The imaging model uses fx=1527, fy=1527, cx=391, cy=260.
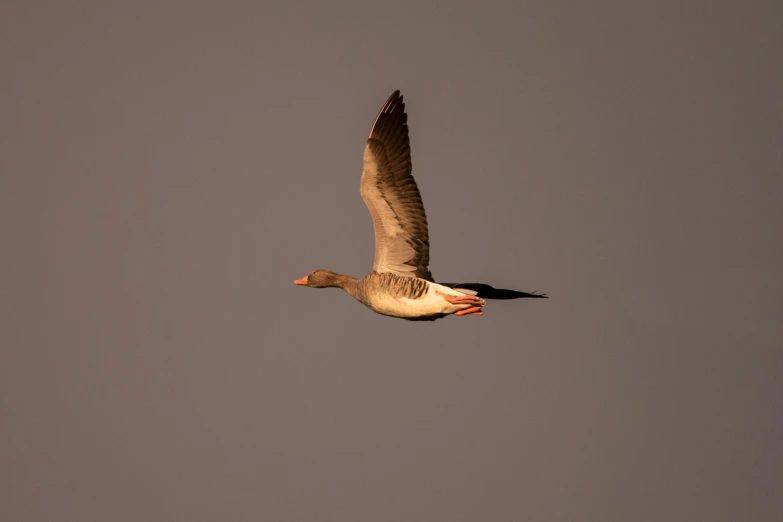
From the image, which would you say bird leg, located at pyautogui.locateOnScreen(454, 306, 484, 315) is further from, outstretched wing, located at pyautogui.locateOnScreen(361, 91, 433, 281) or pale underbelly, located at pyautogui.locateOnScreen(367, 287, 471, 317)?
outstretched wing, located at pyautogui.locateOnScreen(361, 91, 433, 281)

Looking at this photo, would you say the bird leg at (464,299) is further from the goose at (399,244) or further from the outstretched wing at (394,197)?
the outstretched wing at (394,197)

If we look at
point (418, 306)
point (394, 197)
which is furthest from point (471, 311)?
point (394, 197)

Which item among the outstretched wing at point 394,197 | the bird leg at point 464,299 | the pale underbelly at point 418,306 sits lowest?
the pale underbelly at point 418,306

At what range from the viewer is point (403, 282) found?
19.8 m

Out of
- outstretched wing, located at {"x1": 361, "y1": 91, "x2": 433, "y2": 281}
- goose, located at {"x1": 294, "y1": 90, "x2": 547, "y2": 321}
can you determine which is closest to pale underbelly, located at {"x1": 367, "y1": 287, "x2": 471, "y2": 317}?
goose, located at {"x1": 294, "y1": 90, "x2": 547, "y2": 321}

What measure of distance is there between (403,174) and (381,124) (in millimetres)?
704

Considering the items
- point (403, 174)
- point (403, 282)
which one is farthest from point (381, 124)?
point (403, 282)

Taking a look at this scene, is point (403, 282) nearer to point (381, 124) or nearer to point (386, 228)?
point (386, 228)

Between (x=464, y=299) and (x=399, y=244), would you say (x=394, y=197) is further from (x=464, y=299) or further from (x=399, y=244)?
(x=464, y=299)

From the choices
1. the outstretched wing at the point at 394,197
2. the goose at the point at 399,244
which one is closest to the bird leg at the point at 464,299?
the goose at the point at 399,244

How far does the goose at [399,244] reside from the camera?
63.6 feet

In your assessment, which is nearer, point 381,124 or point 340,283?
point 381,124

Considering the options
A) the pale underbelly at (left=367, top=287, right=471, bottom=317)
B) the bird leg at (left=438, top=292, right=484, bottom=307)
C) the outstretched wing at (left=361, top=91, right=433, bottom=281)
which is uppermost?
the outstretched wing at (left=361, top=91, right=433, bottom=281)

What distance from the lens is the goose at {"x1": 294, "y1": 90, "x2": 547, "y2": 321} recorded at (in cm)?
1939
